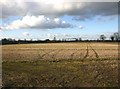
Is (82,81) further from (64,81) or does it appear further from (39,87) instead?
(39,87)

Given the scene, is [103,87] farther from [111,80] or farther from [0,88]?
[0,88]

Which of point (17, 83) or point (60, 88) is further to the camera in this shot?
point (17, 83)

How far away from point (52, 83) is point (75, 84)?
4.27 feet

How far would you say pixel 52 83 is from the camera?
15.5m

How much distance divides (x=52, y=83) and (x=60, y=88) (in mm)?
1477

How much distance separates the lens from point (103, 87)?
14.4m

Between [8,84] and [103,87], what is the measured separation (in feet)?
17.2

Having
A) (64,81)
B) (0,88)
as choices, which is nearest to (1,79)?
(0,88)

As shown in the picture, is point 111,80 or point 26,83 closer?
point 26,83

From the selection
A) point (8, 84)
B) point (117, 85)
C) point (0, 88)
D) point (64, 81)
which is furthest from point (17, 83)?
point (117, 85)

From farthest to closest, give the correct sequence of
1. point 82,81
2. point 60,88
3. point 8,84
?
point 82,81
point 8,84
point 60,88

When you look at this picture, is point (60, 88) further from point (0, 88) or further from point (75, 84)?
point (0, 88)

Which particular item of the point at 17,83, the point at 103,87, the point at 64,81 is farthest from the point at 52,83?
the point at 103,87

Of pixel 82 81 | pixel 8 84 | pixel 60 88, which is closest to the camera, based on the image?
pixel 60 88
